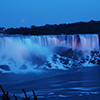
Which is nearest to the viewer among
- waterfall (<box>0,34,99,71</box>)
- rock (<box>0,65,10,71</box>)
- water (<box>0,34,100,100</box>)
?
water (<box>0,34,100,100</box>)

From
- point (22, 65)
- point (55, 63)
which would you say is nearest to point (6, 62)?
point (22, 65)

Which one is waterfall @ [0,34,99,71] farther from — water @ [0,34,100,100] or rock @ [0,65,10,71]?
rock @ [0,65,10,71]

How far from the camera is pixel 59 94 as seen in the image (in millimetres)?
9383

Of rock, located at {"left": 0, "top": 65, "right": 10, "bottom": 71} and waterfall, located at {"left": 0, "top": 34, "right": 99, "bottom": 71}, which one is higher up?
waterfall, located at {"left": 0, "top": 34, "right": 99, "bottom": 71}

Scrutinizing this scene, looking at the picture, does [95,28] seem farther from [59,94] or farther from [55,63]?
[59,94]

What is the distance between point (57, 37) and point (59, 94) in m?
16.9

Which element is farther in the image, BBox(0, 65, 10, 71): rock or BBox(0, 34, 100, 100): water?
BBox(0, 65, 10, 71): rock

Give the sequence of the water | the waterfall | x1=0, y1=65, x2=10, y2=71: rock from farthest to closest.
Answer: the waterfall < x1=0, y1=65, x2=10, y2=71: rock < the water

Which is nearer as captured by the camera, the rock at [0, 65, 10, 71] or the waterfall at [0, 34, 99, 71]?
the rock at [0, 65, 10, 71]

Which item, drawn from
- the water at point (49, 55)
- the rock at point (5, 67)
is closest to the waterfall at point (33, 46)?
the water at point (49, 55)

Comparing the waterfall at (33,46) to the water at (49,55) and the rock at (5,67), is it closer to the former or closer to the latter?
the water at (49,55)

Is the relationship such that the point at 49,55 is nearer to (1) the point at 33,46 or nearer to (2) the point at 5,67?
(1) the point at 33,46

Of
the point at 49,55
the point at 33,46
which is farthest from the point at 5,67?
the point at 49,55

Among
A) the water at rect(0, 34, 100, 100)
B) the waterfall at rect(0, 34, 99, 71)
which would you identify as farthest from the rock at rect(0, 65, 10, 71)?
the waterfall at rect(0, 34, 99, 71)
